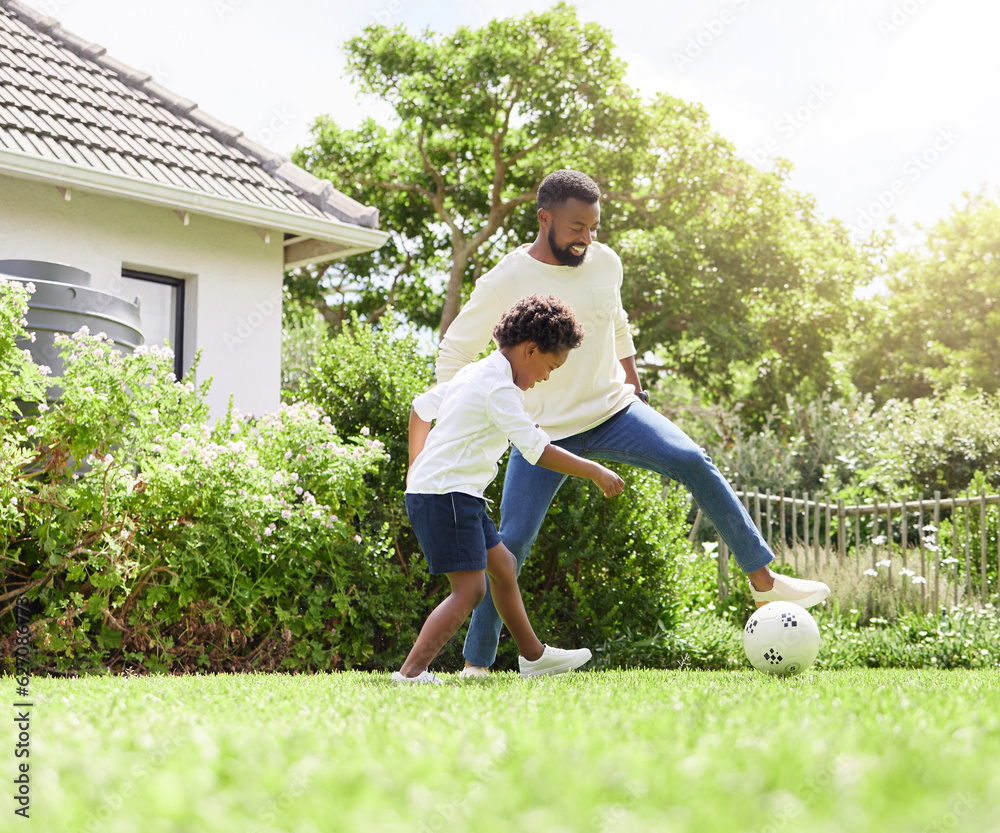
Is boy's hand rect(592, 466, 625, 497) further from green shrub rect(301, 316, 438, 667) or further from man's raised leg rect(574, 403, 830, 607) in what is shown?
green shrub rect(301, 316, 438, 667)

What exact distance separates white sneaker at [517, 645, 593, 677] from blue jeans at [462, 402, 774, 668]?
0.18m

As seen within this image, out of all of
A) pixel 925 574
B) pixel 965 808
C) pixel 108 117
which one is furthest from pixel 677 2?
pixel 965 808

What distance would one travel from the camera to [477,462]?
13.4ft

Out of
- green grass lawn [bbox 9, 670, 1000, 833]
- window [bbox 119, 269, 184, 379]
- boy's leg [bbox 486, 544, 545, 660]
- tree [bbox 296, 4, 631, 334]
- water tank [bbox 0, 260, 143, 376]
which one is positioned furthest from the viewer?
tree [bbox 296, 4, 631, 334]

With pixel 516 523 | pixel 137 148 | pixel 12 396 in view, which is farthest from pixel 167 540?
pixel 137 148

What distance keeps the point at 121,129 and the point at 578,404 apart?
263 inches

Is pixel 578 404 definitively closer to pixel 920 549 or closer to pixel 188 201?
pixel 920 549

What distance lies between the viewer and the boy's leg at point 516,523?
4.73 meters

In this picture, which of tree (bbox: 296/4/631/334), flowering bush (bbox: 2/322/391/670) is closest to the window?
flowering bush (bbox: 2/322/391/670)

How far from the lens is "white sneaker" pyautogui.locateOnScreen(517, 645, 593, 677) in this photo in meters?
4.64

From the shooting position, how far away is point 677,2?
42.9ft

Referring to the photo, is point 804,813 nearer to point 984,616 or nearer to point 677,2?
point 984,616

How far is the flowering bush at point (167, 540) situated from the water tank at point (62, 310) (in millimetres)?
867

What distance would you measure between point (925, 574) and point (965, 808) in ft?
25.0
